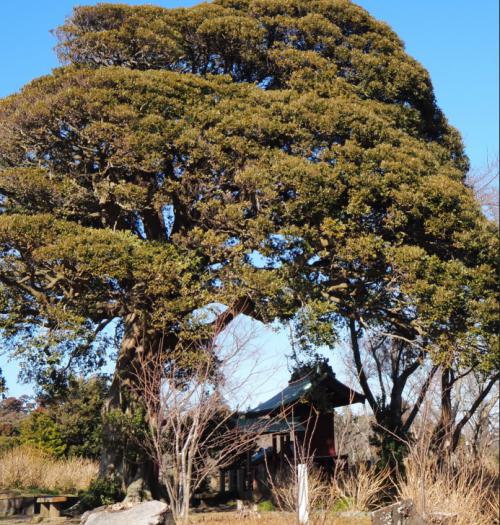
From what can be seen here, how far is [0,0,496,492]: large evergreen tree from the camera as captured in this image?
9.83 m

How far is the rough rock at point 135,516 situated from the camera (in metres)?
7.09

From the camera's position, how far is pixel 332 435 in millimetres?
14617

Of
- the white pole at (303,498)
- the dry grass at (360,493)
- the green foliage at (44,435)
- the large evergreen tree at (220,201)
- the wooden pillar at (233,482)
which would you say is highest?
the large evergreen tree at (220,201)

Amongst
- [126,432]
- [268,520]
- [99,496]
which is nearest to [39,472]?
[99,496]

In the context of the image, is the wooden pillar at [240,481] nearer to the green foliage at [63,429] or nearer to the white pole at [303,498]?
the green foliage at [63,429]

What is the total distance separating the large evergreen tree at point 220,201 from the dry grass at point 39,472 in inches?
144

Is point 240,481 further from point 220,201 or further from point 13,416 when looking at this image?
point 13,416

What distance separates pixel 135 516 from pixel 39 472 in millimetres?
8438

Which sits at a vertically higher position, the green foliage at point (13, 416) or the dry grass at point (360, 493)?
the green foliage at point (13, 416)

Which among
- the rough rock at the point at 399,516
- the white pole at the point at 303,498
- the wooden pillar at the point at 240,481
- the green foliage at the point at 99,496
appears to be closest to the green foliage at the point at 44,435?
the wooden pillar at the point at 240,481

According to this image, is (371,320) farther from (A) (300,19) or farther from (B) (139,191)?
(A) (300,19)

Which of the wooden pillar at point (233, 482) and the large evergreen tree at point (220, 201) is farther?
the wooden pillar at point (233, 482)

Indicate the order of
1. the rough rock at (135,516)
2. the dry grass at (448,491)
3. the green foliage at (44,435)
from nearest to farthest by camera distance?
the rough rock at (135,516), the dry grass at (448,491), the green foliage at (44,435)

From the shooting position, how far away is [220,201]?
35.2 ft
